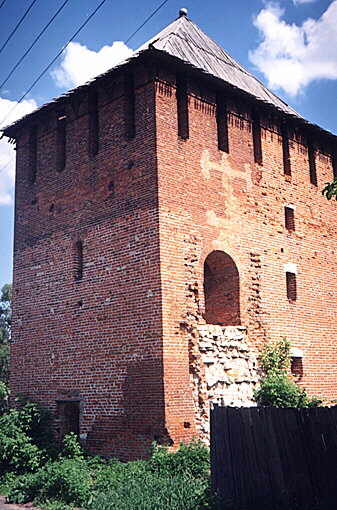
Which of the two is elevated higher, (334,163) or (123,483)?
(334,163)

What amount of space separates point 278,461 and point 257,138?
8.69 metres

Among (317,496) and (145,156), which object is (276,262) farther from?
(317,496)

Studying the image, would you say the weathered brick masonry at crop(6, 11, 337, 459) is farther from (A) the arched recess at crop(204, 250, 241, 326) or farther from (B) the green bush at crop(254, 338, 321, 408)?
(B) the green bush at crop(254, 338, 321, 408)

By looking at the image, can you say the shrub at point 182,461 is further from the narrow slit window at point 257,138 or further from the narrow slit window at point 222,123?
the narrow slit window at point 257,138

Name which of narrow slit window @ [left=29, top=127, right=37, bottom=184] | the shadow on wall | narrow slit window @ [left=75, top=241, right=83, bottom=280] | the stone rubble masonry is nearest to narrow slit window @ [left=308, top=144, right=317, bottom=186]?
the stone rubble masonry

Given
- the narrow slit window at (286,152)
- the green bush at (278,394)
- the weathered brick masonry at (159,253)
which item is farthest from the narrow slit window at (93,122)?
the green bush at (278,394)

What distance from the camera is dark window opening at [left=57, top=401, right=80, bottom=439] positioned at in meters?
12.7

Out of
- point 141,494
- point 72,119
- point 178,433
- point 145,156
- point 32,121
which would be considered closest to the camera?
point 141,494

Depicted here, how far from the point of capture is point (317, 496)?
7941 millimetres

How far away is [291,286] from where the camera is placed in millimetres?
14484

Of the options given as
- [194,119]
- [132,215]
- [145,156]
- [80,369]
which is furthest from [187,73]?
[80,369]

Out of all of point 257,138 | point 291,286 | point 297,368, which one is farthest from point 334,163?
point 297,368

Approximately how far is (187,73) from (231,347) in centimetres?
607

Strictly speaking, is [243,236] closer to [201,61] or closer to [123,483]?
[201,61]
